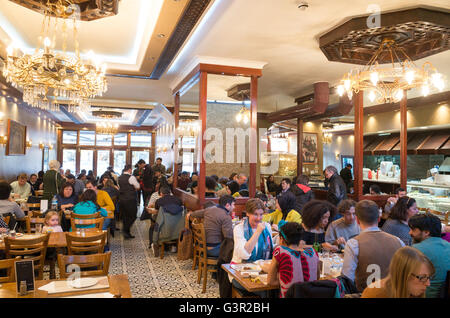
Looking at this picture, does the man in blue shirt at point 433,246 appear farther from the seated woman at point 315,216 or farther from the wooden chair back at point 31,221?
the wooden chair back at point 31,221

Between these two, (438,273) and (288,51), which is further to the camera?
(288,51)

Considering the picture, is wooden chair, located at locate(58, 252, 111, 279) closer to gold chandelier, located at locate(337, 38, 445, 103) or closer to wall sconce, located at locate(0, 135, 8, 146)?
gold chandelier, located at locate(337, 38, 445, 103)

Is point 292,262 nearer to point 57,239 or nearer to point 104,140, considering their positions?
point 57,239

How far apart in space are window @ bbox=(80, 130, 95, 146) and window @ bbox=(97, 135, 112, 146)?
35 centimetres

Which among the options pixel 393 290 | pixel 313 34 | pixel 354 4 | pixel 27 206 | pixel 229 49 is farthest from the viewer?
pixel 27 206

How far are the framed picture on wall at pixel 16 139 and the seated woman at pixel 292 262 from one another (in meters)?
9.60

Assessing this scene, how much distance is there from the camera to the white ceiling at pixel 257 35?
441cm

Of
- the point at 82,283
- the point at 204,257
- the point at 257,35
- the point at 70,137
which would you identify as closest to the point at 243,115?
the point at 257,35

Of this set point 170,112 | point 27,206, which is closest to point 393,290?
point 27,206

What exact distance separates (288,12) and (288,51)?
1564mm

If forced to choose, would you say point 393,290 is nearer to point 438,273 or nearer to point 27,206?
point 438,273

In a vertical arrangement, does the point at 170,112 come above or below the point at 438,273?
above

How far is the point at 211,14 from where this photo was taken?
4773mm

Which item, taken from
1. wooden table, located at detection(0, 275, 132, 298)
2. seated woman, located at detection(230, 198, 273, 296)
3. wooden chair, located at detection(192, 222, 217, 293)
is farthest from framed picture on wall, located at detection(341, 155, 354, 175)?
wooden table, located at detection(0, 275, 132, 298)
